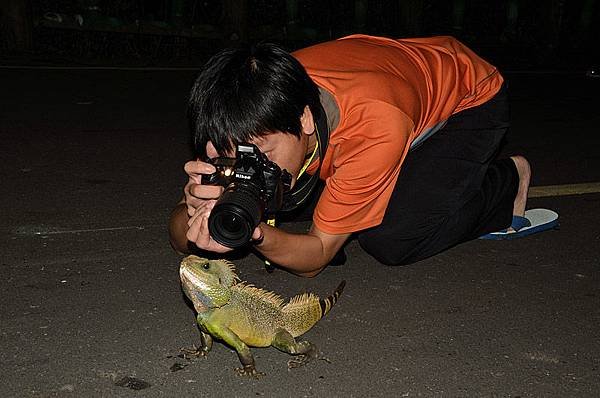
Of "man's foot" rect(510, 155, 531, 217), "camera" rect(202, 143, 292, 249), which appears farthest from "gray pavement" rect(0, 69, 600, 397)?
"camera" rect(202, 143, 292, 249)

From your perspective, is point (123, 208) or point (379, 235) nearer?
point (379, 235)

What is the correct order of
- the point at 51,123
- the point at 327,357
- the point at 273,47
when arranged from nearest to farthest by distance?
the point at 273,47 < the point at 327,357 < the point at 51,123

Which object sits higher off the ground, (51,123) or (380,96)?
(380,96)

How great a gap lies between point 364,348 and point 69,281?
1.35 m

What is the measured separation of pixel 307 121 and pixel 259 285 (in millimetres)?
1113

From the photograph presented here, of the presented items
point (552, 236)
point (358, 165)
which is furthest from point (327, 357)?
point (552, 236)

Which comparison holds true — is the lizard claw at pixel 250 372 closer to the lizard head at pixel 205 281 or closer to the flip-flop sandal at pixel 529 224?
the lizard head at pixel 205 281

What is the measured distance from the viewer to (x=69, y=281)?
367 centimetres

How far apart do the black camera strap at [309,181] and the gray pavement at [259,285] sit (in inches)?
20.9

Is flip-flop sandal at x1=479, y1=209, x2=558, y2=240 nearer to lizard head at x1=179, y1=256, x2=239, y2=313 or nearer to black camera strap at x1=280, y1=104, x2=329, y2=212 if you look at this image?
black camera strap at x1=280, y1=104, x2=329, y2=212

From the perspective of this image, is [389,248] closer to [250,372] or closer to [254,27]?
[250,372]

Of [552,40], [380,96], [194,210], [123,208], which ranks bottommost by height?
[552,40]

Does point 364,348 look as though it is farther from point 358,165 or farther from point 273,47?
point 273,47

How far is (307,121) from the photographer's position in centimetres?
292
